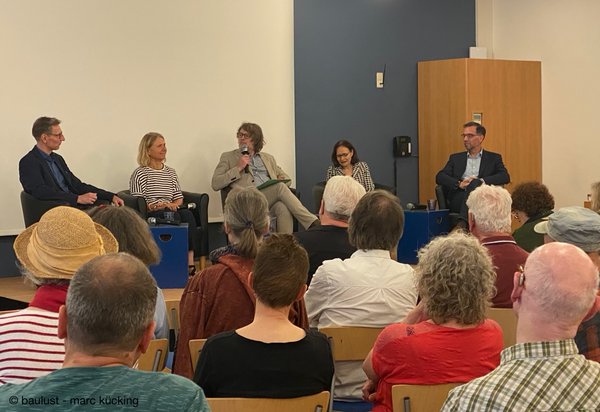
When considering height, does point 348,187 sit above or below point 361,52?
below

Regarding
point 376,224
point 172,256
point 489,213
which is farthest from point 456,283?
point 172,256

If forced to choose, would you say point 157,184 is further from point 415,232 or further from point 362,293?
point 362,293

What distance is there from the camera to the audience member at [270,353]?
2.64 m

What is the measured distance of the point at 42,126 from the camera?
291 inches

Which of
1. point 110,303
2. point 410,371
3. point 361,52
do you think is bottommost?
point 410,371

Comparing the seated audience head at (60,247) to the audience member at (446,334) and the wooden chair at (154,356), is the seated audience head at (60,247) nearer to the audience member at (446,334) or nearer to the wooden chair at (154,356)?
the wooden chair at (154,356)

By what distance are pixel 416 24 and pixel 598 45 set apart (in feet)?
6.93

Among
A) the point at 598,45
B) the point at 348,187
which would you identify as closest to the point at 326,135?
the point at 598,45

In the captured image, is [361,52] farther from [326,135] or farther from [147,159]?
[147,159]

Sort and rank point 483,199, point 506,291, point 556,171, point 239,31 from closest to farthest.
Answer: point 506,291 → point 483,199 → point 239,31 → point 556,171

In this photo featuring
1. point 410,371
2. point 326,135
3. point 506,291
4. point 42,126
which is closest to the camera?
point 410,371

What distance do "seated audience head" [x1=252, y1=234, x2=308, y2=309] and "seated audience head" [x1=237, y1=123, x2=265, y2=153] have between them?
5842mm

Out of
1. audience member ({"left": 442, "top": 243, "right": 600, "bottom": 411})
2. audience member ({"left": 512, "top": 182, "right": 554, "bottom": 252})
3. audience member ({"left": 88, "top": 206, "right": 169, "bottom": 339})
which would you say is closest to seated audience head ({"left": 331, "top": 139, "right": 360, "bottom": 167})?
audience member ({"left": 512, "top": 182, "right": 554, "bottom": 252})

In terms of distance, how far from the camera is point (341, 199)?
4.62m
